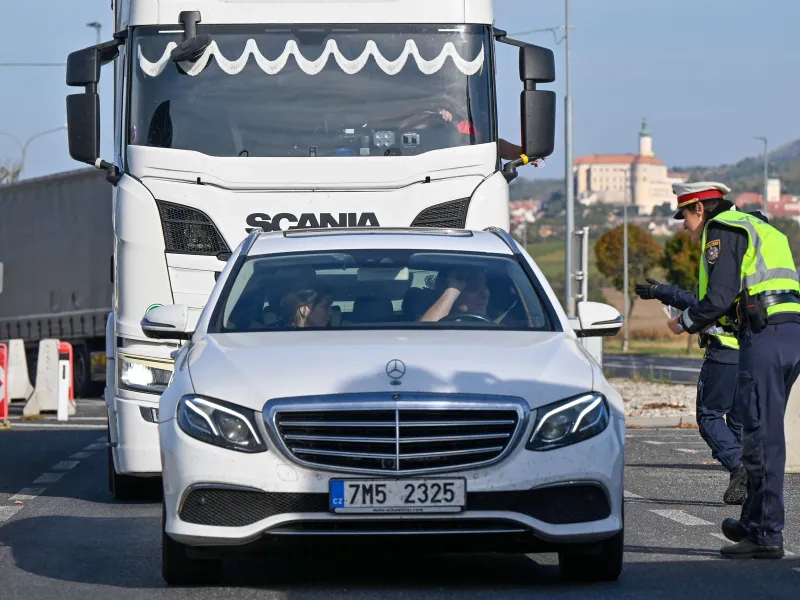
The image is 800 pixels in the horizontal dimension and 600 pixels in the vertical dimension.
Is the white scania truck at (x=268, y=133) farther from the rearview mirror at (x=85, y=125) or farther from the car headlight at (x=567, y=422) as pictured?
the car headlight at (x=567, y=422)

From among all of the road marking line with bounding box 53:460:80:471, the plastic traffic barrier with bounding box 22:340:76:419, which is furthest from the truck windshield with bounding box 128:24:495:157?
the plastic traffic barrier with bounding box 22:340:76:419

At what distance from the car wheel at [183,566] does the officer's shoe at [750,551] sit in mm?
2446

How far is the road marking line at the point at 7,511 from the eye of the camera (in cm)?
1044

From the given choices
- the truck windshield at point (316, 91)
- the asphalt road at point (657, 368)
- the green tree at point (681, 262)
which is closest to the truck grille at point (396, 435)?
the truck windshield at point (316, 91)

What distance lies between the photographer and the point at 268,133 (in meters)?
11.4

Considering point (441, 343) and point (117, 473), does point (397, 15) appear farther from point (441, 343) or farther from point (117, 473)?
point (441, 343)

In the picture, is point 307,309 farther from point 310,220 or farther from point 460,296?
point 310,220

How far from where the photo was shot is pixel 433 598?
680 centimetres

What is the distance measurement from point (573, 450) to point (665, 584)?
0.87 m

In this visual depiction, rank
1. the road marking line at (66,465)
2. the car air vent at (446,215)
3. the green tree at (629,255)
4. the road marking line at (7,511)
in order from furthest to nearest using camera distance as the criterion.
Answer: the green tree at (629,255)
the road marking line at (66,465)
the car air vent at (446,215)
the road marking line at (7,511)

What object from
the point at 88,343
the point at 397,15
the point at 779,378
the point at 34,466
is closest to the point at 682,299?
the point at 779,378

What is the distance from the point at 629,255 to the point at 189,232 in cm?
7048

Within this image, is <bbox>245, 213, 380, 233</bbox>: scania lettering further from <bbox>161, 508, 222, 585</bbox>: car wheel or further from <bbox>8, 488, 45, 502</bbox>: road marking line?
<bbox>161, 508, 222, 585</bbox>: car wheel

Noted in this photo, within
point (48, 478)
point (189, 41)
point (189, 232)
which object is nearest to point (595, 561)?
point (189, 232)
